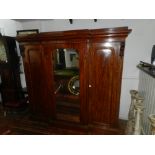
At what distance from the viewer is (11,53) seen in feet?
8.00

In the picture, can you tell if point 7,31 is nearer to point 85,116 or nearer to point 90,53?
point 90,53

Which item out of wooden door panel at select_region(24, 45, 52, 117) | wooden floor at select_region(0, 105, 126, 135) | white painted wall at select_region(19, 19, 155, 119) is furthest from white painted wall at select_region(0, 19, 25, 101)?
wooden floor at select_region(0, 105, 126, 135)

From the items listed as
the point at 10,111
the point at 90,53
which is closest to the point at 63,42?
the point at 90,53

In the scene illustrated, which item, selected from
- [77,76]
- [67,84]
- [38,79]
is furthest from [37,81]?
[77,76]

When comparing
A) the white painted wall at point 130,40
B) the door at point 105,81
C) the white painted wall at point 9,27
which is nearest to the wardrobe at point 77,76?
the door at point 105,81

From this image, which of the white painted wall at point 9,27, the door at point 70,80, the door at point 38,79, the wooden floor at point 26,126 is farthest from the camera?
the white painted wall at point 9,27

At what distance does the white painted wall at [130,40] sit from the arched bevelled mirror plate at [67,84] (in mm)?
782

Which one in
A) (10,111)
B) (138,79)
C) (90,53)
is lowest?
(10,111)

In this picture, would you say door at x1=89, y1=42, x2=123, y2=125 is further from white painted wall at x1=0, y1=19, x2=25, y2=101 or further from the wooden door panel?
white painted wall at x1=0, y1=19, x2=25, y2=101

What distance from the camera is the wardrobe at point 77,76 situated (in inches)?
66.1

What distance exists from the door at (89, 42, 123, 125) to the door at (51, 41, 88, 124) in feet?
0.37

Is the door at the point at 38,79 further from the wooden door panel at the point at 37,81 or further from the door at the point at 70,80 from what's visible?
the door at the point at 70,80

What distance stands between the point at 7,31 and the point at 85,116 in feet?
7.68

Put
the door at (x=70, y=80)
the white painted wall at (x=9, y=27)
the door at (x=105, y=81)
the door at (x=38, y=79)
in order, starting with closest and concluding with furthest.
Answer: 1. the door at (x=105, y=81)
2. the door at (x=70, y=80)
3. the door at (x=38, y=79)
4. the white painted wall at (x=9, y=27)
